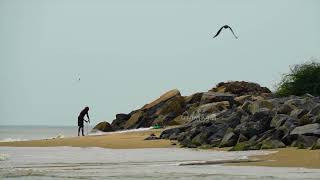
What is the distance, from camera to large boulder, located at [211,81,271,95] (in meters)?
51.9

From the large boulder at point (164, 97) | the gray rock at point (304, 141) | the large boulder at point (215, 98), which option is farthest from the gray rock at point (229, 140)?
the large boulder at point (164, 97)

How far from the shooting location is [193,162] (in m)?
18.2

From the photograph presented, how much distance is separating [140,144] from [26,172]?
12.9 m

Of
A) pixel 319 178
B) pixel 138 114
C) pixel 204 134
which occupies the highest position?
pixel 138 114

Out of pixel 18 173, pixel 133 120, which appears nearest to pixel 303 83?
pixel 133 120

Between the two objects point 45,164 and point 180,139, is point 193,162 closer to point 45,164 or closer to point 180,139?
point 45,164

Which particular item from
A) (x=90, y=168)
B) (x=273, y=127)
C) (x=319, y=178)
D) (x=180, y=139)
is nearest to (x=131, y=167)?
(x=90, y=168)

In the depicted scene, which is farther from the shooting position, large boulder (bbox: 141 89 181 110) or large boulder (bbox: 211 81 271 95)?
large boulder (bbox: 211 81 271 95)

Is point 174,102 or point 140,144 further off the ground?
point 174,102

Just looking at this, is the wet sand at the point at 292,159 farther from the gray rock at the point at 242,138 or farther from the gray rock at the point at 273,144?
the gray rock at the point at 242,138

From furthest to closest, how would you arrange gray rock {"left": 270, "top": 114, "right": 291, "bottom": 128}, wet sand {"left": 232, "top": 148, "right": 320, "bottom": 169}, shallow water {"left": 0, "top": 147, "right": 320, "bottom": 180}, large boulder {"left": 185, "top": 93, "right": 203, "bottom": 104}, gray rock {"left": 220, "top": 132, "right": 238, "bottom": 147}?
large boulder {"left": 185, "top": 93, "right": 203, "bottom": 104}, gray rock {"left": 270, "top": 114, "right": 291, "bottom": 128}, gray rock {"left": 220, "top": 132, "right": 238, "bottom": 147}, wet sand {"left": 232, "top": 148, "right": 320, "bottom": 169}, shallow water {"left": 0, "top": 147, "right": 320, "bottom": 180}

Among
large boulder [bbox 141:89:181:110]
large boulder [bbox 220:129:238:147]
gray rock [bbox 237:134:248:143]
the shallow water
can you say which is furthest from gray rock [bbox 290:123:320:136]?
large boulder [bbox 141:89:181:110]

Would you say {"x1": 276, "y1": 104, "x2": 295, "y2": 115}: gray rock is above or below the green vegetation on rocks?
below

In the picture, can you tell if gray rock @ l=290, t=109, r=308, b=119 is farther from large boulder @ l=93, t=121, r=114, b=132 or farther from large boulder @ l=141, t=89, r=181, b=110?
large boulder @ l=93, t=121, r=114, b=132
